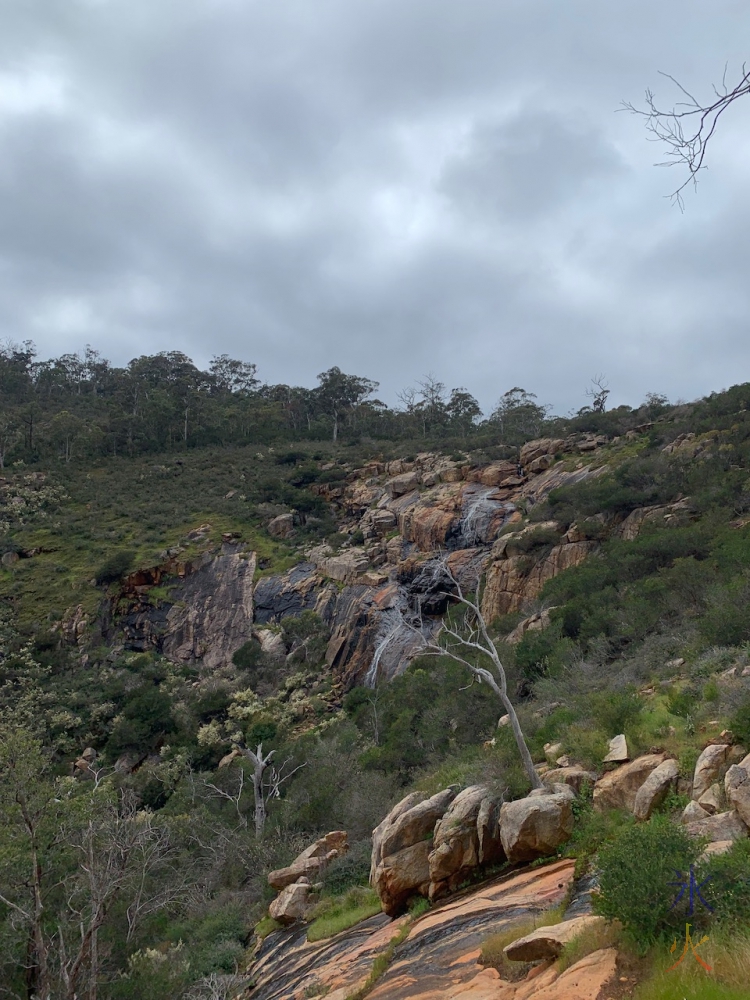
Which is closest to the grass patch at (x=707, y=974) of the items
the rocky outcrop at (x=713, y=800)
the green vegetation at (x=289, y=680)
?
the green vegetation at (x=289, y=680)

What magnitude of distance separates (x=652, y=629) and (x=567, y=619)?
420 cm

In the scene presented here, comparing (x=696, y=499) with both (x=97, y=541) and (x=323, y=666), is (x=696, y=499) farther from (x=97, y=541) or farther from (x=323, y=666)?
(x=97, y=541)

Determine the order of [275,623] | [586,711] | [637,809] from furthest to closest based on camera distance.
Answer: [275,623] → [586,711] → [637,809]

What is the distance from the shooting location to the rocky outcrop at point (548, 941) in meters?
5.44

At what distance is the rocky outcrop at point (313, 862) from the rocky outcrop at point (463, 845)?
563cm

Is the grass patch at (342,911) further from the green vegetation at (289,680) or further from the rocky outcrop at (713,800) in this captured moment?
the rocky outcrop at (713,800)

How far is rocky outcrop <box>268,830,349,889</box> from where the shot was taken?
13898mm

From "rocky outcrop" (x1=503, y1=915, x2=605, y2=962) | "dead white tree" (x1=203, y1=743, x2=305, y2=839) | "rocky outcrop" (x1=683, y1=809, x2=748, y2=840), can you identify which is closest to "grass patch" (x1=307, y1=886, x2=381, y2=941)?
"rocky outcrop" (x1=503, y1=915, x2=605, y2=962)

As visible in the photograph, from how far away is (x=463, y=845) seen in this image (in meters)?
9.17

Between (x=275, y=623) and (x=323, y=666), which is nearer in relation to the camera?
(x=323, y=666)

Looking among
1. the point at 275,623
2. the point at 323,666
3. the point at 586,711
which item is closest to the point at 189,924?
the point at 586,711

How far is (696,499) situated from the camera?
2595 centimetres

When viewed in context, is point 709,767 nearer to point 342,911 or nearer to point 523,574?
A: point 342,911

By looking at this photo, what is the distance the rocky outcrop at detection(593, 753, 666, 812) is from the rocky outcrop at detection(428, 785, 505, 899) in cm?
166
